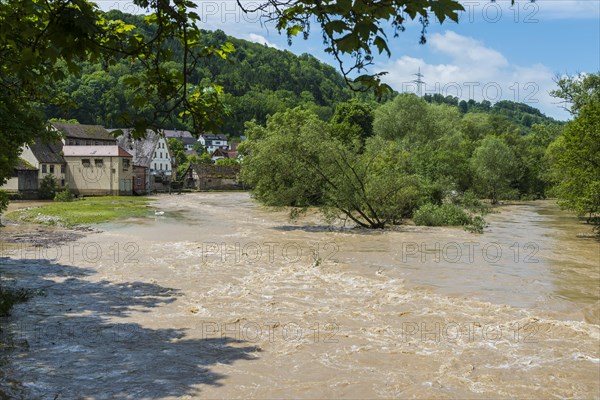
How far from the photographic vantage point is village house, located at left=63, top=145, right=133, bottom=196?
207 feet

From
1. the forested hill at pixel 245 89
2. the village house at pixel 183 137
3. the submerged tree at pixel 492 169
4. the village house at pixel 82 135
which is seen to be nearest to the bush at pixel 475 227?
the submerged tree at pixel 492 169

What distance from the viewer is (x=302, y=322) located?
40.4 feet

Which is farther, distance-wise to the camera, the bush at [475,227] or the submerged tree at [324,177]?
the submerged tree at [324,177]

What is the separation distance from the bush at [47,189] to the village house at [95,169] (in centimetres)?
338

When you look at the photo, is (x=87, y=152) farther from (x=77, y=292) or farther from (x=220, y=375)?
(x=220, y=375)

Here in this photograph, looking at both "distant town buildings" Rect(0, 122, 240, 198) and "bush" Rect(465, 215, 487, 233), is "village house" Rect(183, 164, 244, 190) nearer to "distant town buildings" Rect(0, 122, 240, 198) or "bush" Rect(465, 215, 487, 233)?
"distant town buildings" Rect(0, 122, 240, 198)

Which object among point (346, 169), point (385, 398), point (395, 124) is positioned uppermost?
point (395, 124)

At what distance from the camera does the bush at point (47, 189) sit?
5853 centimetres

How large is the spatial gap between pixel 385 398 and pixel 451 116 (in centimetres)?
7695

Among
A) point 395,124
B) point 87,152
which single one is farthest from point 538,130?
point 87,152

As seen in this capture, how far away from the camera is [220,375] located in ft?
29.0

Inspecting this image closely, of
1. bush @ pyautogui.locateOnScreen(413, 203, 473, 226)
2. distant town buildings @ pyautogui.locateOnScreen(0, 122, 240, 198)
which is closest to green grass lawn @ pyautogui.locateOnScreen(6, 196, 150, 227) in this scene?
distant town buildings @ pyautogui.locateOnScreen(0, 122, 240, 198)

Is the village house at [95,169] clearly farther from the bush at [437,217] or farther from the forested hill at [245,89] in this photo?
the forested hill at [245,89]

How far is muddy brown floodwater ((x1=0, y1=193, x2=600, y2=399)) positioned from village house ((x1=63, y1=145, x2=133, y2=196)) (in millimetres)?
42297
